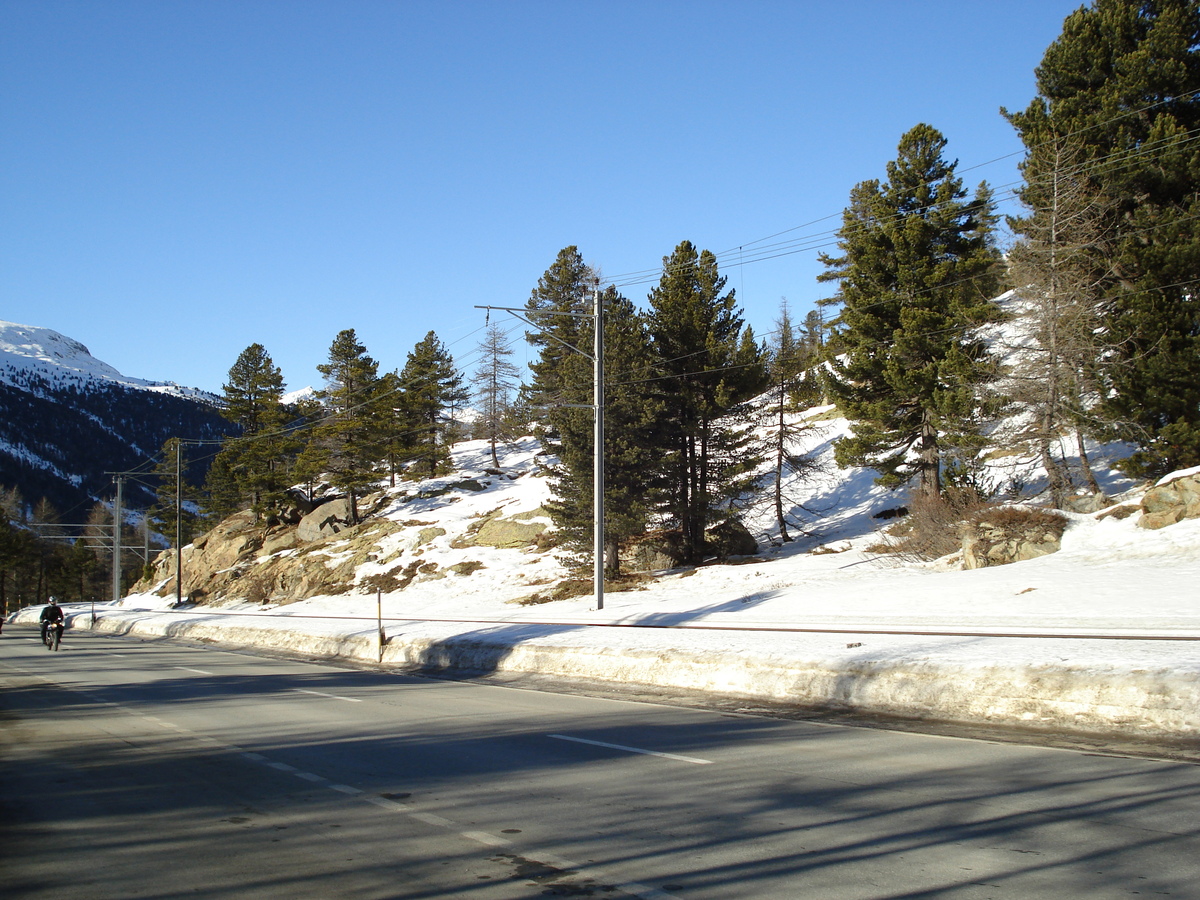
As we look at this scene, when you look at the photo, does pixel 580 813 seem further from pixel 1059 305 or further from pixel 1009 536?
pixel 1059 305

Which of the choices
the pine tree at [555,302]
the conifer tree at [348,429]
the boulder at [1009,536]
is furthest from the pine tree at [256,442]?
the boulder at [1009,536]

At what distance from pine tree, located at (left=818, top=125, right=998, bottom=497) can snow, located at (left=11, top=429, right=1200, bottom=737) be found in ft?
17.6

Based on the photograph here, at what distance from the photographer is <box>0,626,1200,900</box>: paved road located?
5.02 m

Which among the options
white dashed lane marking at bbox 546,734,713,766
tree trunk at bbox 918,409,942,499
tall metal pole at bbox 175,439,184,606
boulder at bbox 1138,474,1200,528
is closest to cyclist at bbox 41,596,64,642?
tall metal pole at bbox 175,439,184,606

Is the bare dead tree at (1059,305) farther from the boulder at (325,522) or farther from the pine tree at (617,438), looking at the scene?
the boulder at (325,522)

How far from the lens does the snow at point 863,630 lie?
1048 cm

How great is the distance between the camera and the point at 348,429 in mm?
63594

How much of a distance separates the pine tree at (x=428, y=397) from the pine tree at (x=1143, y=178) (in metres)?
50.7

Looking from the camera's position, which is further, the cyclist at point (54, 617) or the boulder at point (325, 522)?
the boulder at point (325, 522)

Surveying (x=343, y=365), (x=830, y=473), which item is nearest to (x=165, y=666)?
(x=830, y=473)

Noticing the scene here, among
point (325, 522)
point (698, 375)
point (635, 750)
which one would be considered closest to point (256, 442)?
point (325, 522)

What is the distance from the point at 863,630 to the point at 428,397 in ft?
203

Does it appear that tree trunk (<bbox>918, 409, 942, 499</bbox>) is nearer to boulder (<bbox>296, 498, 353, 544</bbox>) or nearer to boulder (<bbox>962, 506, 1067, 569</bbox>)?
boulder (<bbox>962, 506, 1067, 569</bbox>)

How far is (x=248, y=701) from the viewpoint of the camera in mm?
14250
